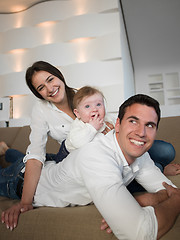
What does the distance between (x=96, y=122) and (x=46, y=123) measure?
389 mm

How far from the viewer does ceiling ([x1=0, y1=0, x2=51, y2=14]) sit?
3.84 m

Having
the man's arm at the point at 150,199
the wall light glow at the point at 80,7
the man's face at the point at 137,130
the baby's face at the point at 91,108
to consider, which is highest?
the wall light glow at the point at 80,7

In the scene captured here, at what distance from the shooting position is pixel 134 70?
19.8 feet

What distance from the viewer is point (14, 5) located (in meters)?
3.91

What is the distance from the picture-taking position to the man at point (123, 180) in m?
0.70

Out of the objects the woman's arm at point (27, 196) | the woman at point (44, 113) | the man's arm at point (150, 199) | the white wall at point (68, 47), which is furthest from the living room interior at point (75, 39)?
the man's arm at point (150, 199)

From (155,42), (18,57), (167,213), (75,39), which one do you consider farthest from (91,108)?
(155,42)

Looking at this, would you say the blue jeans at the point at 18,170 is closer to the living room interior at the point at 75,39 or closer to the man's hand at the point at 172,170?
the man's hand at the point at 172,170

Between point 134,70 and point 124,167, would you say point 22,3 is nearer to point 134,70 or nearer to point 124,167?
point 134,70

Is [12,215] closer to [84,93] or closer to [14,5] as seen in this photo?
[84,93]

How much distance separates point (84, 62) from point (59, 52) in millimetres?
441

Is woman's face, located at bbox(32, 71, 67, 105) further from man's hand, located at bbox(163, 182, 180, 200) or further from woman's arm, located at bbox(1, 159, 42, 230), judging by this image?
man's hand, located at bbox(163, 182, 180, 200)

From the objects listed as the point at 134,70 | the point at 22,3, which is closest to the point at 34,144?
the point at 22,3

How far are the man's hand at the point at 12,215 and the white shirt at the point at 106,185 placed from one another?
0.09 metres
